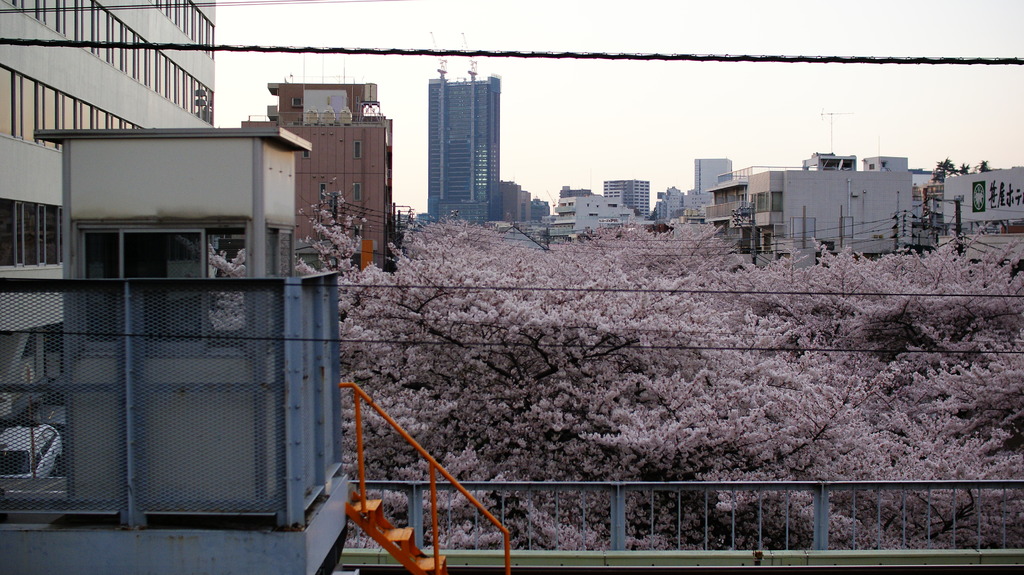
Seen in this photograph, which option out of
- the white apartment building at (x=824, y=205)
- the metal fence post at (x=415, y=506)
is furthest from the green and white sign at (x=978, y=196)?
the metal fence post at (x=415, y=506)

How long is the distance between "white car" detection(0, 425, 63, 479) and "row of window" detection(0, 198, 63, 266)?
42.6ft

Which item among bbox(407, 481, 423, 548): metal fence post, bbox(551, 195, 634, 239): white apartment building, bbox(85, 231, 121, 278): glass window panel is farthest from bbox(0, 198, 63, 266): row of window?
bbox(551, 195, 634, 239): white apartment building

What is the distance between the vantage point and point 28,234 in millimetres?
17469

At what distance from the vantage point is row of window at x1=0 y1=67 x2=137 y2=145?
53.0 feet

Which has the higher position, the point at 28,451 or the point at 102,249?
the point at 102,249

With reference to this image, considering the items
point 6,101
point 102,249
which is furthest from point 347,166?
point 102,249

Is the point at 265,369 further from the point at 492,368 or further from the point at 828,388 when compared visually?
the point at 828,388

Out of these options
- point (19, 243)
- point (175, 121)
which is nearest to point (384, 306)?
point (19, 243)

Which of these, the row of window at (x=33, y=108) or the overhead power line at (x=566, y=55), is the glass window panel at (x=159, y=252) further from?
the row of window at (x=33, y=108)

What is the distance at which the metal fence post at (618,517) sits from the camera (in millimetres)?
8020

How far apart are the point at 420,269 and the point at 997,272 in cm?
1728

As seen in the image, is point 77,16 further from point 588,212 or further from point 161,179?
point 588,212

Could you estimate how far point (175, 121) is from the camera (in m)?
27.3

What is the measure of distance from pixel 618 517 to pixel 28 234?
1514 centimetres
